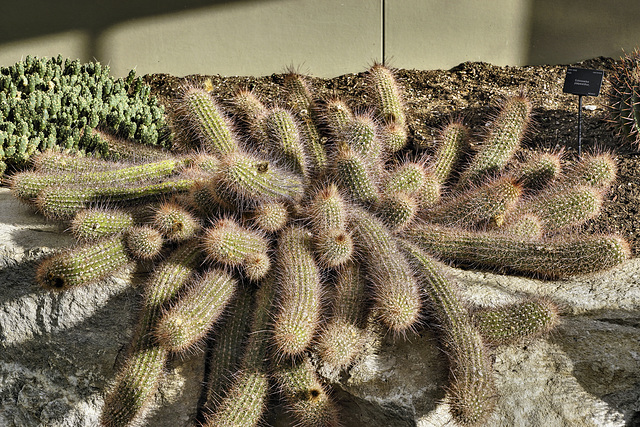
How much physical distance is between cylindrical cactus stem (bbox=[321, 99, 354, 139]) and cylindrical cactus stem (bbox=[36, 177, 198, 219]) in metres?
0.95

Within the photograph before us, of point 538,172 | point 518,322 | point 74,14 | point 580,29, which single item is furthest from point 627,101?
point 74,14

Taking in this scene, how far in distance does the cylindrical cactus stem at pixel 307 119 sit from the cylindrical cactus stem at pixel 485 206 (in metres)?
0.81

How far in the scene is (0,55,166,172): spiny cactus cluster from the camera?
415 centimetres

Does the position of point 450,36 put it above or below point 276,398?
above

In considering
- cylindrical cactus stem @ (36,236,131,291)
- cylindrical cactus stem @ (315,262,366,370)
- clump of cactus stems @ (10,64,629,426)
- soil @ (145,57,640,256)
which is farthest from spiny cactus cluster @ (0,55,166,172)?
cylindrical cactus stem @ (315,262,366,370)

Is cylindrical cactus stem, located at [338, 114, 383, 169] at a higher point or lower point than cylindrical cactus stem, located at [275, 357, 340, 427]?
higher

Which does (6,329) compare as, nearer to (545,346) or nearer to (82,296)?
(82,296)

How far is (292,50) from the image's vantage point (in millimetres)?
5418

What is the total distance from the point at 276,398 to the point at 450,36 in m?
3.66

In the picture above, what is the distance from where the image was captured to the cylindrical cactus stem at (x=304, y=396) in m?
2.79

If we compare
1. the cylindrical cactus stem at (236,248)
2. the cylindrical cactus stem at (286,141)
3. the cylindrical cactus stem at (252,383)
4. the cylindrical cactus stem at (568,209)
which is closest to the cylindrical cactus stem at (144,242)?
the cylindrical cactus stem at (236,248)

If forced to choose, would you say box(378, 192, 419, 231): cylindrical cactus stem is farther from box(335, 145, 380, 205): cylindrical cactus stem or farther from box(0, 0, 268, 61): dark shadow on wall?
box(0, 0, 268, 61): dark shadow on wall

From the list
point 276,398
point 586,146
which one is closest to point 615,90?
point 586,146

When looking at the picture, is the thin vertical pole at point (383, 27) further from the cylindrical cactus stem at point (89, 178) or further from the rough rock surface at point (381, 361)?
the rough rock surface at point (381, 361)
